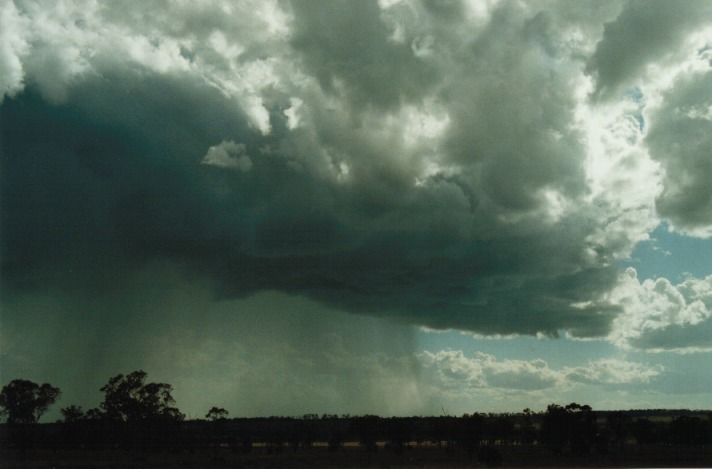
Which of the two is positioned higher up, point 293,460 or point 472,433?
point 472,433

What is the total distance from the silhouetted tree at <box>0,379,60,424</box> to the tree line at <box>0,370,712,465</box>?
99 millimetres

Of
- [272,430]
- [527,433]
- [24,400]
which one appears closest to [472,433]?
[527,433]

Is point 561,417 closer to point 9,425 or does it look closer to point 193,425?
point 193,425

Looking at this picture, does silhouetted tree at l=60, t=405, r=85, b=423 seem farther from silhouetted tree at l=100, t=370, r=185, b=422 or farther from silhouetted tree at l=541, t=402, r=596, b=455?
silhouetted tree at l=541, t=402, r=596, b=455

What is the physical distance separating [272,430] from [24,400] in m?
42.2

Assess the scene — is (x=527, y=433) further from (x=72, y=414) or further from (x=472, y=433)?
(x=72, y=414)

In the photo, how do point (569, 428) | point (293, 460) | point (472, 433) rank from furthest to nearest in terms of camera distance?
point (472, 433), point (569, 428), point (293, 460)

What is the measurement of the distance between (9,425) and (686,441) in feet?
274

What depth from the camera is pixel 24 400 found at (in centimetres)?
6925

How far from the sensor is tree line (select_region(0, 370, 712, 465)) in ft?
231

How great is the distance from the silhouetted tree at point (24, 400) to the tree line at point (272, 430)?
0.10m

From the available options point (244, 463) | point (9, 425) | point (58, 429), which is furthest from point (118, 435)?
point (244, 463)

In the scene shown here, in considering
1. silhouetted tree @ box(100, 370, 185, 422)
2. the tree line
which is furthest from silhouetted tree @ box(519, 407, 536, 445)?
silhouetted tree @ box(100, 370, 185, 422)

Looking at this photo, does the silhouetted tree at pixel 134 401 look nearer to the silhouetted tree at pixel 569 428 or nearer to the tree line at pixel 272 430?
the tree line at pixel 272 430
